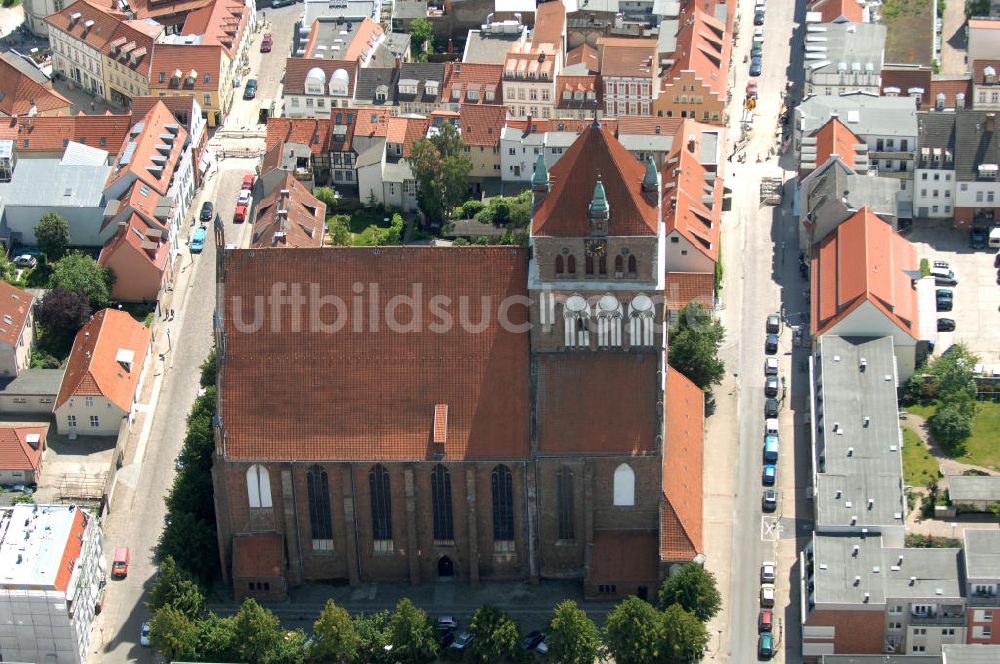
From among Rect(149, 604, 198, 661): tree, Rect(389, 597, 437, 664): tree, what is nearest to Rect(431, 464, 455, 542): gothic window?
Rect(389, 597, 437, 664): tree

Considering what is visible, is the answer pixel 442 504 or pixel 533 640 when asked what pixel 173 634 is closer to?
pixel 442 504

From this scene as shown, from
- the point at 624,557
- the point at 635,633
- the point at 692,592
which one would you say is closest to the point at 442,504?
the point at 624,557

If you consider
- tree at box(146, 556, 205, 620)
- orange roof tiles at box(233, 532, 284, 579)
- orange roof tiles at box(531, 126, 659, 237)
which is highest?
orange roof tiles at box(531, 126, 659, 237)

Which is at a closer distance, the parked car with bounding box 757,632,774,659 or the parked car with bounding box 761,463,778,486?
the parked car with bounding box 757,632,774,659

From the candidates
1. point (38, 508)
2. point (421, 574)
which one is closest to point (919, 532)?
point (421, 574)

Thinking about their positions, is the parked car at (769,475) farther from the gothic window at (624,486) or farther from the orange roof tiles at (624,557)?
the gothic window at (624,486)

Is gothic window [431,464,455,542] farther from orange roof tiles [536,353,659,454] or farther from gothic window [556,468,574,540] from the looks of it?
gothic window [556,468,574,540]

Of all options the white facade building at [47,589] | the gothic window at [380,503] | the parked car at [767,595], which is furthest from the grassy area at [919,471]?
the white facade building at [47,589]
